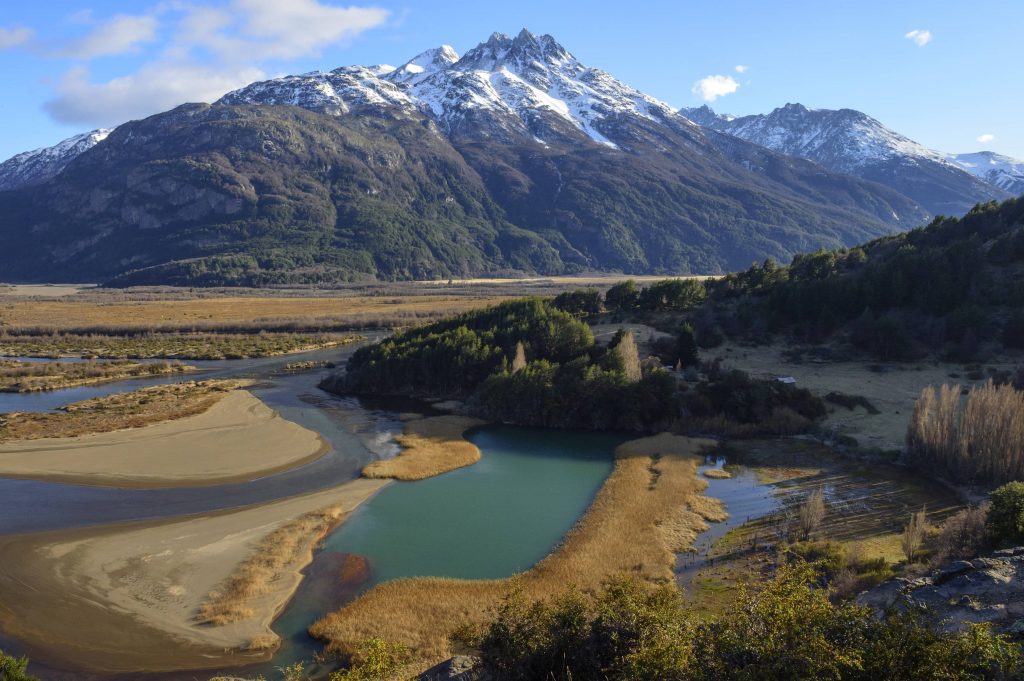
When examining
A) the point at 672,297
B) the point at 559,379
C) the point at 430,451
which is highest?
the point at 672,297

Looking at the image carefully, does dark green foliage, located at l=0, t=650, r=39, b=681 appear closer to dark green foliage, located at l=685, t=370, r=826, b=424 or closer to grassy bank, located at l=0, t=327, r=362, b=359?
dark green foliage, located at l=685, t=370, r=826, b=424

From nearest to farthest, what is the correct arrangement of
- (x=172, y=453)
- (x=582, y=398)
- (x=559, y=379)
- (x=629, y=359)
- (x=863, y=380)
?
(x=172, y=453), (x=582, y=398), (x=629, y=359), (x=559, y=379), (x=863, y=380)

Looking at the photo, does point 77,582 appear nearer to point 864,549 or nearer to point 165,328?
point 864,549

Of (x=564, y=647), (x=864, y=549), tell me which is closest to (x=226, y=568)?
(x=564, y=647)

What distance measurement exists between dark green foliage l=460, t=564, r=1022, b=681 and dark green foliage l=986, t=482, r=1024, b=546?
46.0 ft

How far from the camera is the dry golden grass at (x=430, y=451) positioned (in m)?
47.7

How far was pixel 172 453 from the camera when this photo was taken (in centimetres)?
5041

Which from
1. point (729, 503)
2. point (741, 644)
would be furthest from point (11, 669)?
point (729, 503)

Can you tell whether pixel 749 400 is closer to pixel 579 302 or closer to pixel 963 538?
pixel 963 538

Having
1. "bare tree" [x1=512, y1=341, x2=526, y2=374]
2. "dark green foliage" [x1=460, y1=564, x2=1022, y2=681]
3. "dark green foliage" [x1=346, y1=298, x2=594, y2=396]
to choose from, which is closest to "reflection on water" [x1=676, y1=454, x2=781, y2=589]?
"dark green foliage" [x1=460, y1=564, x2=1022, y2=681]

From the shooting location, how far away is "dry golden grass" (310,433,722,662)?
26375mm

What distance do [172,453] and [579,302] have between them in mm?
62610

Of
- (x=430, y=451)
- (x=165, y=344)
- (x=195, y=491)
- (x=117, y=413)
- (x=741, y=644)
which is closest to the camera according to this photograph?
(x=741, y=644)

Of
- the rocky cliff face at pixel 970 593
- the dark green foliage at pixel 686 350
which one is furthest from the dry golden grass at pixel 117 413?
the rocky cliff face at pixel 970 593
